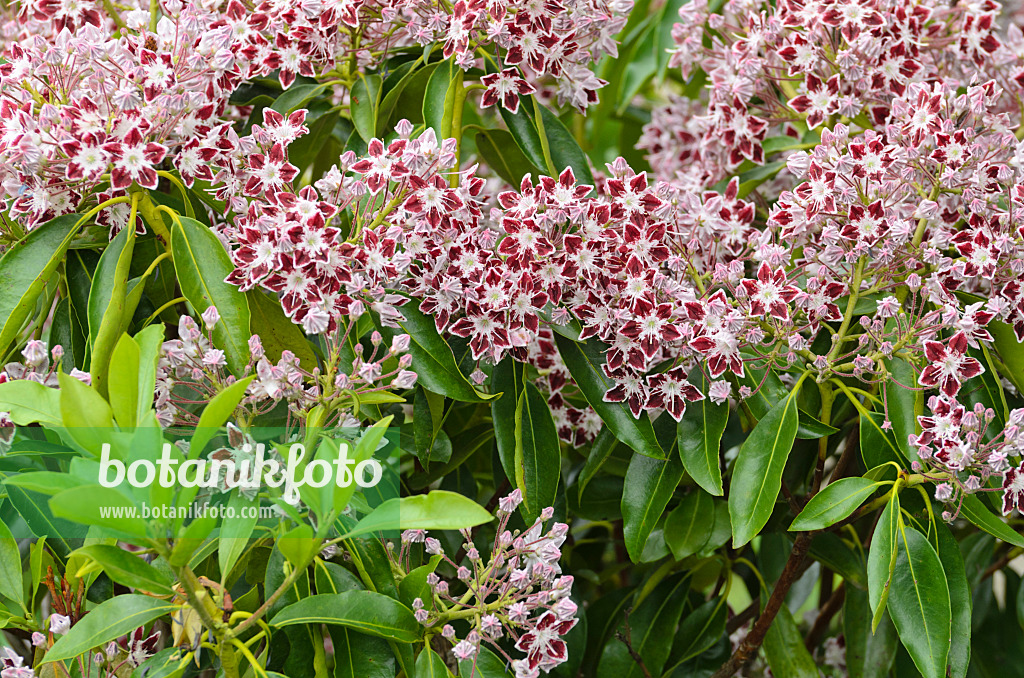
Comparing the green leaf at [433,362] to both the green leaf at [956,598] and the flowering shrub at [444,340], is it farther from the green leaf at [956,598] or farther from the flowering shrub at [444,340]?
the green leaf at [956,598]

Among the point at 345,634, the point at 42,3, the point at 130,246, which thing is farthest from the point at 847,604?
the point at 42,3

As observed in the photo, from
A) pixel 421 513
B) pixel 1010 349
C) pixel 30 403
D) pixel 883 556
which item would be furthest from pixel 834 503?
pixel 30 403

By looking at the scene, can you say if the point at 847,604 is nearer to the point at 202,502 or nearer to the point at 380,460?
the point at 380,460

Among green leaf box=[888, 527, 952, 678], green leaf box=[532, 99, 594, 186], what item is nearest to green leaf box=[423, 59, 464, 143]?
green leaf box=[532, 99, 594, 186]

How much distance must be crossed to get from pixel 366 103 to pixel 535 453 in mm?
438

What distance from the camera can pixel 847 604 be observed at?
1.18m

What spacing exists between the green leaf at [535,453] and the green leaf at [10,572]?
0.49 m

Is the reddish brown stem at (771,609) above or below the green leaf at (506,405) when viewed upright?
below

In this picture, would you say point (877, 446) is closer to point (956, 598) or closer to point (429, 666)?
point (956, 598)

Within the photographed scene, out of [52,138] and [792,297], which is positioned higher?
[52,138]

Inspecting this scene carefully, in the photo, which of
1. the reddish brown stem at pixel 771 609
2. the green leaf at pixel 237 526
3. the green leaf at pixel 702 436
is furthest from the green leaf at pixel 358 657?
the reddish brown stem at pixel 771 609

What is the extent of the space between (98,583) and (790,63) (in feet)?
3.41

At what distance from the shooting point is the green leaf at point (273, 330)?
901 millimetres

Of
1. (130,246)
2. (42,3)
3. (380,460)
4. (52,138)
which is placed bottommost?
(380,460)
